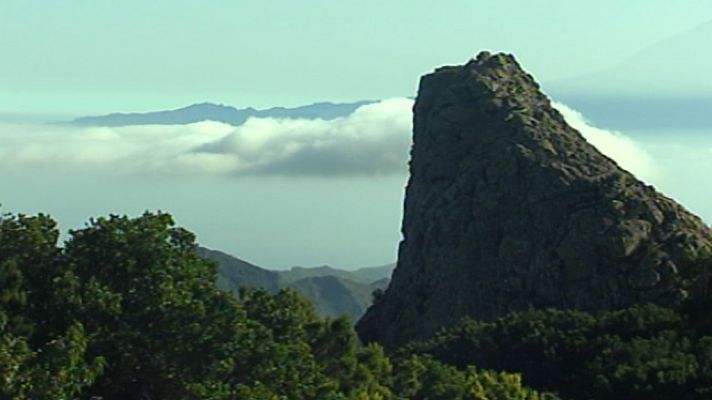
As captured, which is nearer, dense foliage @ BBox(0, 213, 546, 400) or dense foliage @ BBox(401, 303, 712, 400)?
dense foliage @ BBox(0, 213, 546, 400)

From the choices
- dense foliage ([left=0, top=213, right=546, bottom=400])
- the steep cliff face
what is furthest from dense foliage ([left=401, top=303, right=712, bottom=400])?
the steep cliff face

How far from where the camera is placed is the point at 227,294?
40.3 meters

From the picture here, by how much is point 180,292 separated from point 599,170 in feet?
295

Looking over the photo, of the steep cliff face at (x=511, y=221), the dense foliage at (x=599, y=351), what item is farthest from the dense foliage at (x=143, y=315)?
the steep cliff face at (x=511, y=221)

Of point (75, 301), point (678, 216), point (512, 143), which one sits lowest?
point (75, 301)

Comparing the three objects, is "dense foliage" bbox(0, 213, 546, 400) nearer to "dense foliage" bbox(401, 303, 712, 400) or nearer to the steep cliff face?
"dense foliage" bbox(401, 303, 712, 400)

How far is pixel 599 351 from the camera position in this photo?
231 ft

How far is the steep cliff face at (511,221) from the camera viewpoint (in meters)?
111

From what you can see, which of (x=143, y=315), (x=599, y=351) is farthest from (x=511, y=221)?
(x=143, y=315)

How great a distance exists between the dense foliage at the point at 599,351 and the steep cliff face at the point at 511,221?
24126 mm

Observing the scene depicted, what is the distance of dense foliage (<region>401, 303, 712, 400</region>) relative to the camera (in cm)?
6069

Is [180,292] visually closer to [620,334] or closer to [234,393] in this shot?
[234,393]

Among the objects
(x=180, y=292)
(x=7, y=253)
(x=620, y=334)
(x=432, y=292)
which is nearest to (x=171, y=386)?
(x=180, y=292)

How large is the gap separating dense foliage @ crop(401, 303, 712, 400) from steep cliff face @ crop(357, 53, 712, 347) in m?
24.1
